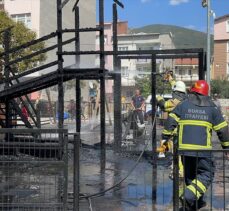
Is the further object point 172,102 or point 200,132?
point 172,102

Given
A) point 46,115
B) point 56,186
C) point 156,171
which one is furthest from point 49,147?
point 46,115

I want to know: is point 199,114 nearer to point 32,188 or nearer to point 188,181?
point 188,181

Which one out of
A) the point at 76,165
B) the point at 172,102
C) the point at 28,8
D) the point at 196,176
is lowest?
the point at 196,176

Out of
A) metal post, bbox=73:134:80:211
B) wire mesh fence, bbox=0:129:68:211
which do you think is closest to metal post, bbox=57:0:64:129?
wire mesh fence, bbox=0:129:68:211

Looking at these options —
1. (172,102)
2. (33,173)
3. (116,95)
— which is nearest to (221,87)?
(116,95)

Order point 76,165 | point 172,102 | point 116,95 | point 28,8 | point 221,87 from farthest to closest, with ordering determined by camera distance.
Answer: point 221,87
point 28,8
point 116,95
point 172,102
point 76,165

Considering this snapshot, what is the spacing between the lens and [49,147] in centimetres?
580

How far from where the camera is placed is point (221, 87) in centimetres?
6938

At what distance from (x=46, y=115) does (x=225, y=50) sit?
6809 centimetres

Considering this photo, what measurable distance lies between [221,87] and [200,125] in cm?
6479

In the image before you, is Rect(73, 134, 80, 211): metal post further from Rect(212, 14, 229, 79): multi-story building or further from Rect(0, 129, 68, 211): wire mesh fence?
Rect(212, 14, 229, 79): multi-story building

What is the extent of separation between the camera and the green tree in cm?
6869

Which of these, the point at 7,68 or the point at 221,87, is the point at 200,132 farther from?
the point at 221,87

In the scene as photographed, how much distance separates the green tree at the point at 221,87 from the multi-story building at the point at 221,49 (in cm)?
1101
